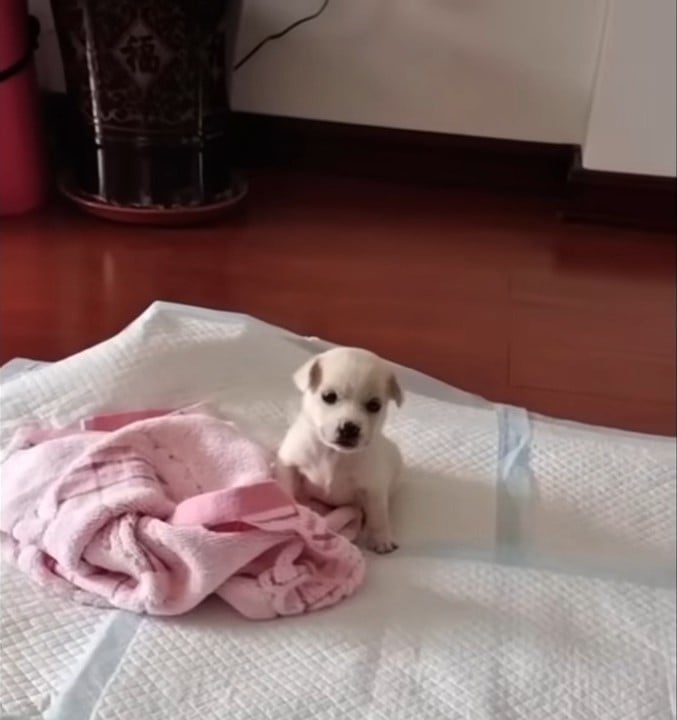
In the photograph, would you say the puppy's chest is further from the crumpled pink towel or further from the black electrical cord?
the black electrical cord

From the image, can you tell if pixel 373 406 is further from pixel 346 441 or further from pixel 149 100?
pixel 149 100

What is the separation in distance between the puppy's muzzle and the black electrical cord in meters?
1.15

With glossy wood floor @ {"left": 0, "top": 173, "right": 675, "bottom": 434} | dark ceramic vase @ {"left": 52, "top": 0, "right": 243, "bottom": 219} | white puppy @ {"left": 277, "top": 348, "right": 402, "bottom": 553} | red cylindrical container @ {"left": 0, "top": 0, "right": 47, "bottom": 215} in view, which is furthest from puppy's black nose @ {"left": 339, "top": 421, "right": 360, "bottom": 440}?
red cylindrical container @ {"left": 0, "top": 0, "right": 47, "bottom": 215}

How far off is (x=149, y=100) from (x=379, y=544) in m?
0.98

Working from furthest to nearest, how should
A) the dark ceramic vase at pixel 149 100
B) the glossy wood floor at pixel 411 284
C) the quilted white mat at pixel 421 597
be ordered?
the dark ceramic vase at pixel 149 100
the glossy wood floor at pixel 411 284
the quilted white mat at pixel 421 597

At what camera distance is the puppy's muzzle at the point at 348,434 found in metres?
1.16

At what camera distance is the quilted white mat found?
3.47 ft

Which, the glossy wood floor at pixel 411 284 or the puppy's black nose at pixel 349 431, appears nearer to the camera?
the puppy's black nose at pixel 349 431

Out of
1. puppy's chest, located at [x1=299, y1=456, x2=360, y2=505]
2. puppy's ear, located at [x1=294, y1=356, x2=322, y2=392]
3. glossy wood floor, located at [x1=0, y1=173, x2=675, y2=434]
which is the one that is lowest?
glossy wood floor, located at [x1=0, y1=173, x2=675, y2=434]

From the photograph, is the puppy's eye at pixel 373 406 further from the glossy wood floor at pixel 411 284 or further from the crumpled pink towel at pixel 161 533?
the glossy wood floor at pixel 411 284

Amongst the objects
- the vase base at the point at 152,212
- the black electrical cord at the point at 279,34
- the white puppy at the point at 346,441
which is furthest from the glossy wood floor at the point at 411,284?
the white puppy at the point at 346,441

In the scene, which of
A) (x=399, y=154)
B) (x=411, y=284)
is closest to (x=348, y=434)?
(x=411, y=284)

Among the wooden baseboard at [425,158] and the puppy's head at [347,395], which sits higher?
the puppy's head at [347,395]

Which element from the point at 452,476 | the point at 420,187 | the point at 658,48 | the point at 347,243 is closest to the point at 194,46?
the point at 347,243
